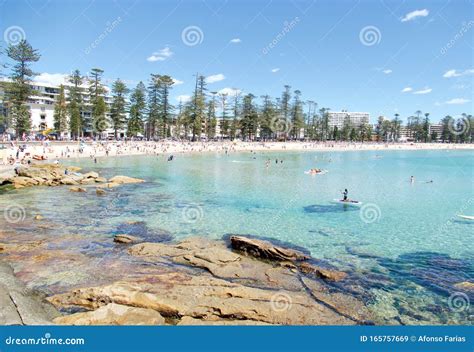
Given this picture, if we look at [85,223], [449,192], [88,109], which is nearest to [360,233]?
[85,223]

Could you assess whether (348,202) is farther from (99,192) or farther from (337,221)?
(99,192)

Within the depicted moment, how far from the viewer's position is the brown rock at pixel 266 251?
44.1 ft

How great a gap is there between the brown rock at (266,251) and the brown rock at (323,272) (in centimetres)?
83

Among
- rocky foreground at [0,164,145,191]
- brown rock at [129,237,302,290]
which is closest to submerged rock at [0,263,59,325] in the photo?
brown rock at [129,237,302,290]

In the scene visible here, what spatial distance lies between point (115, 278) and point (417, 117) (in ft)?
574

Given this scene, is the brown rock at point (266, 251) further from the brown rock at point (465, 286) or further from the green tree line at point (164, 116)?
the green tree line at point (164, 116)

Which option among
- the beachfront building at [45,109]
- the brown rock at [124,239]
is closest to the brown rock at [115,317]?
the brown rock at [124,239]

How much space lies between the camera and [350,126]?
475 ft

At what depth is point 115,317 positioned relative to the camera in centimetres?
777

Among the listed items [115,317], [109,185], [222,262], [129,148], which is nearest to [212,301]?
[115,317]

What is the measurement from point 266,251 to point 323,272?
2.49 m

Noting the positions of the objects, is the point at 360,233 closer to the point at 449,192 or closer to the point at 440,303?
the point at 440,303

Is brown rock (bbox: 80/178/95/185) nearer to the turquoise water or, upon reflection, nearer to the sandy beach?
the turquoise water

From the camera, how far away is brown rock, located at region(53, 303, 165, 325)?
7594mm
